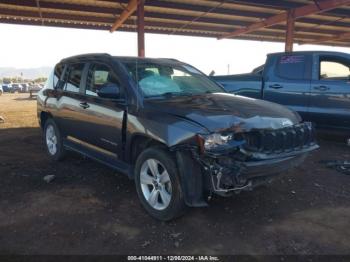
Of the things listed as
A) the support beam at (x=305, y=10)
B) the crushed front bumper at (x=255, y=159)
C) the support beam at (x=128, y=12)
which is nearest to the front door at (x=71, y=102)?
the crushed front bumper at (x=255, y=159)

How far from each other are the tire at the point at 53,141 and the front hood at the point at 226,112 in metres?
2.56

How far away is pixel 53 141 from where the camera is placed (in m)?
6.27

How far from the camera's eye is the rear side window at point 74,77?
17.6ft

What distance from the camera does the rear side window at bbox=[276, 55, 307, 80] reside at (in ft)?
24.3

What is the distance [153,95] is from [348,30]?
18.2m

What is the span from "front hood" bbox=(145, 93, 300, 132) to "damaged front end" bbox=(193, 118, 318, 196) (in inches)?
0.6

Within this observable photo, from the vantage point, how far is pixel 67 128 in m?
5.65

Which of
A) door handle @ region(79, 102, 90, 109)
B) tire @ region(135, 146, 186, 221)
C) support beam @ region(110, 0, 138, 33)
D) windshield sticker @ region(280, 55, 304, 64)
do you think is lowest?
tire @ region(135, 146, 186, 221)

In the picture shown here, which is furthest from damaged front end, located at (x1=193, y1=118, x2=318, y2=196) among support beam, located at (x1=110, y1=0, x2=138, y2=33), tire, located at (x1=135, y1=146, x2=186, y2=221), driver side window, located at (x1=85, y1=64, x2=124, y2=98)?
support beam, located at (x1=110, y1=0, x2=138, y2=33)

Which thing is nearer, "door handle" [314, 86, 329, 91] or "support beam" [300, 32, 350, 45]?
"door handle" [314, 86, 329, 91]

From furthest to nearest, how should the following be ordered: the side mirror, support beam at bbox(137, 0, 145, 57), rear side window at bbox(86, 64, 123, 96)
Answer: support beam at bbox(137, 0, 145, 57)
rear side window at bbox(86, 64, 123, 96)
the side mirror

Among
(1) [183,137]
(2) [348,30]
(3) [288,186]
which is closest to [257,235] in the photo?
(1) [183,137]

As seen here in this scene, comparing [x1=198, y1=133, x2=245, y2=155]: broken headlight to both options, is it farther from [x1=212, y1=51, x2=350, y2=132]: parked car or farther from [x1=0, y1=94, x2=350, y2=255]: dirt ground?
[x1=212, y1=51, x2=350, y2=132]: parked car

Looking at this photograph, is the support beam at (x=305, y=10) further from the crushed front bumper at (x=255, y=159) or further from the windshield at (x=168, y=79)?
the crushed front bumper at (x=255, y=159)
